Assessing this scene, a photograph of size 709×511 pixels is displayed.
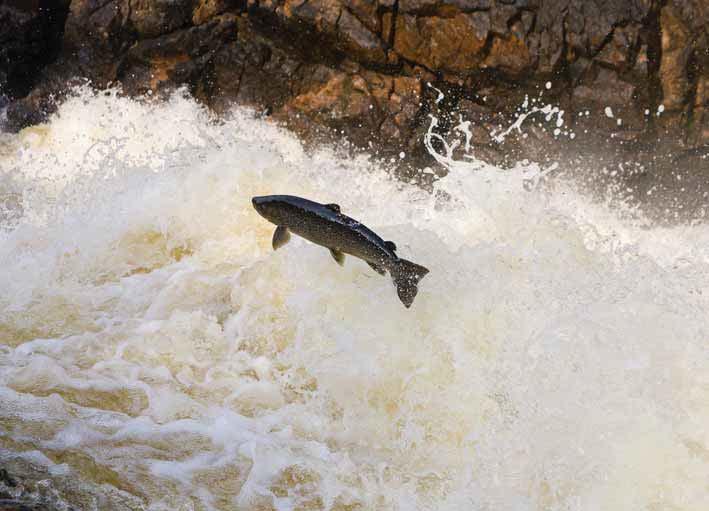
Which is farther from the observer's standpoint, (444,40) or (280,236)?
(444,40)

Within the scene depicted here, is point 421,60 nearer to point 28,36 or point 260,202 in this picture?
point 260,202

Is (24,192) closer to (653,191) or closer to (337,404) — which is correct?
(337,404)

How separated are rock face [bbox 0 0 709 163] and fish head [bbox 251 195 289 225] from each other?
2.55 metres

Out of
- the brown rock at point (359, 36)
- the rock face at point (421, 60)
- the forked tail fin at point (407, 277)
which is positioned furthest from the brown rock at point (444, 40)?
the forked tail fin at point (407, 277)

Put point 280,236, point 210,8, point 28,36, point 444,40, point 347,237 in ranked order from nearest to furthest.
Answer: point 347,237 → point 280,236 → point 444,40 → point 210,8 → point 28,36

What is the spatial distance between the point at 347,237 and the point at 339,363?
29.2 inches

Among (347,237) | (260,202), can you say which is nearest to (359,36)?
(260,202)

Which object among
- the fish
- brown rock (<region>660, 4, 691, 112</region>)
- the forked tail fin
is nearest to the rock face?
brown rock (<region>660, 4, 691, 112</region>)

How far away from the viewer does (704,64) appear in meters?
5.73

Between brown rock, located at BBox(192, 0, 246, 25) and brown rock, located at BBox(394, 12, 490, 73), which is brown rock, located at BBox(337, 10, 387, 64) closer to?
brown rock, located at BBox(394, 12, 490, 73)

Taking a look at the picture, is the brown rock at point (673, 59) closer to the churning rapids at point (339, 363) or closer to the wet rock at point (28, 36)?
the churning rapids at point (339, 363)

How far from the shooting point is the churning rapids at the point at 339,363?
3164 millimetres

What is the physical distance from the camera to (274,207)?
368 cm

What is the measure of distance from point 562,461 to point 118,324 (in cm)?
249
